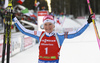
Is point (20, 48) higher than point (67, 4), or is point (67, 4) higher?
point (67, 4)

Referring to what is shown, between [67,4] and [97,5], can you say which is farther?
[67,4]

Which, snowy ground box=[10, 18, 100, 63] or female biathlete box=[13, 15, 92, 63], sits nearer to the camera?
female biathlete box=[13, 15, 92, 63]

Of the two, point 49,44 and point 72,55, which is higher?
point 49,44

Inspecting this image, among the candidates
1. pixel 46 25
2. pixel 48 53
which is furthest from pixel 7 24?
pixel 48 53

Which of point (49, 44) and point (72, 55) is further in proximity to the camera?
point (72, 55)

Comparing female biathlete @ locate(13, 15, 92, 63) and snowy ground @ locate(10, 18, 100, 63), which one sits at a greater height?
female biathlete @ locate(13, 15, 92, 63)

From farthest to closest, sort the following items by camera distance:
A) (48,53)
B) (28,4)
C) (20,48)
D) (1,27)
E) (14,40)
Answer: (28,4)
(1,27)
(20,48)
(14,40)
(48,53)

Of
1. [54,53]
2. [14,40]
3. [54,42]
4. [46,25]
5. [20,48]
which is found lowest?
[20,48]

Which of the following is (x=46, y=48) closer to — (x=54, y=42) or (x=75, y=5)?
(x=54, y=42)

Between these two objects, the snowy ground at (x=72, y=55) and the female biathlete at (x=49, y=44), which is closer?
the female biathlete at (x=49, y=44)

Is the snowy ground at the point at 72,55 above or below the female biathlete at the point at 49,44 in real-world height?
below

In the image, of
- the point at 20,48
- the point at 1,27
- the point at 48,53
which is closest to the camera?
the point at 48,53

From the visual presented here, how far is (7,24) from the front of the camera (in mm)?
3441

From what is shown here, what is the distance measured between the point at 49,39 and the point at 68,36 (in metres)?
0.46
